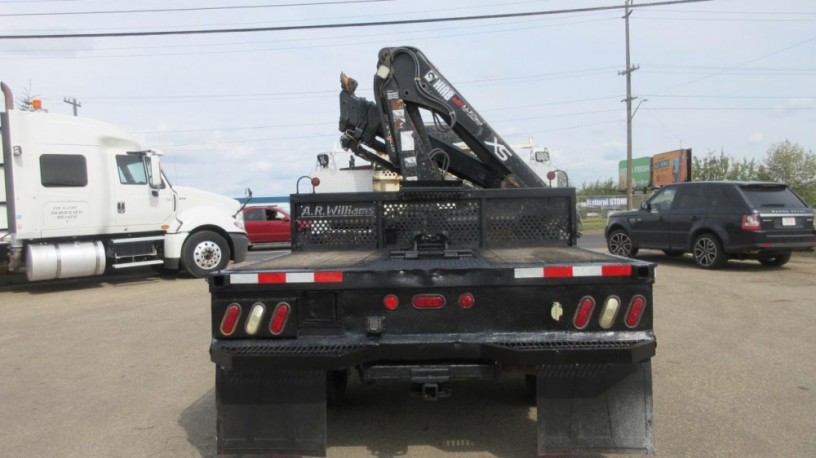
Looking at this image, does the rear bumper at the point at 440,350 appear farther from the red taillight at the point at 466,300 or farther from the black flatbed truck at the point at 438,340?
the red taillight at the point at 466,300

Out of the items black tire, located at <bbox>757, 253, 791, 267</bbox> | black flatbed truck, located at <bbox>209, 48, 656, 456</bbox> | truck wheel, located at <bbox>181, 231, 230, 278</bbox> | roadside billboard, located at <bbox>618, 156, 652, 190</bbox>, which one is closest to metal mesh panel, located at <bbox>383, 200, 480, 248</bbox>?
black flatbed truck, located at <bbox>209, 48, 656, 456</bbox>

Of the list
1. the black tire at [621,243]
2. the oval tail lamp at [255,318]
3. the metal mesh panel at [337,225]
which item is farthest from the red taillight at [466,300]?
the black tire at [621,243]

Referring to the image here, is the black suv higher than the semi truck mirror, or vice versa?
the semi truck mirror

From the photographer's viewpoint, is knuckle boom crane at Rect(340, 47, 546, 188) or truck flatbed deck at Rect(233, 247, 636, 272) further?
knuckle boom crane at Rect(340, 47, 546, 188)

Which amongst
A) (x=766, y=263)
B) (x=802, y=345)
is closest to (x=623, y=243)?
(x=766, y=263)

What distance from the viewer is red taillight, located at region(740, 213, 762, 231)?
34.7ft

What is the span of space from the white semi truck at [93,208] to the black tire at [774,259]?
10.8 meters

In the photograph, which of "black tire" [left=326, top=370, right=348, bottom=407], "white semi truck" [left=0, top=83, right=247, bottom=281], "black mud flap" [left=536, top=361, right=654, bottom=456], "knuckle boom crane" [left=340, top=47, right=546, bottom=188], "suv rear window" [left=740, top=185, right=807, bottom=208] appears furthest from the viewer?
"suv rear window" [left=740, top=185, right=807, bottom=208]

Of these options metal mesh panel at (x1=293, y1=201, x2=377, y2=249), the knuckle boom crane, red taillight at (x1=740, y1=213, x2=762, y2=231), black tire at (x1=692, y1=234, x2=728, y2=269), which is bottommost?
black tire at (x1=692, y1=234, x2=728, y2=269)

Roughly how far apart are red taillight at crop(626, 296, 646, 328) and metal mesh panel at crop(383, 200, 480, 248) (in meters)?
1.68

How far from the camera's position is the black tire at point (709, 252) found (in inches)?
445

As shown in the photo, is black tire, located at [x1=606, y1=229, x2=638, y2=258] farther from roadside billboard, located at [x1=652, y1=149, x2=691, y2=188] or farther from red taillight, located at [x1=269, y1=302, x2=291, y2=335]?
roadside billboard, located at [x1=652, y1=149, x2=691, y2=188]

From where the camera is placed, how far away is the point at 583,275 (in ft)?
10.6

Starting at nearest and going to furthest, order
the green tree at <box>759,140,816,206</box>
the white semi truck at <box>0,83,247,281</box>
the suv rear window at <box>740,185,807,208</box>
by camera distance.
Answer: the white semi truck at <box>0,83,247,281</box>, the suv rear window at <box>740,185,807,208</box>, the green tree at <box>759,140,816,206</box>
